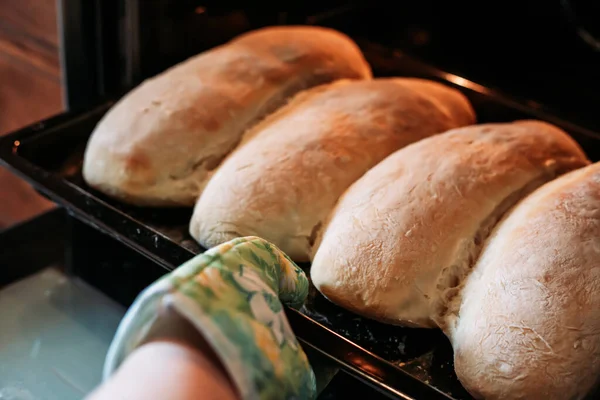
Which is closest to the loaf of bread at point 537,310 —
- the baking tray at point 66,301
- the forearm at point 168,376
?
the baking tray at point 66,301

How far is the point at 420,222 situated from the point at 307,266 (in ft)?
0.55

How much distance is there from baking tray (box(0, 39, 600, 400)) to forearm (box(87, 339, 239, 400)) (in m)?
0.24

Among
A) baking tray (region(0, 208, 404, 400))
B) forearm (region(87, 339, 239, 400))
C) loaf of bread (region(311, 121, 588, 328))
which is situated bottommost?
baking tray (region(0, 208, 404, 400))

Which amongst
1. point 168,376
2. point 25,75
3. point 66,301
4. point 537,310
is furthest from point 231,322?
point 25,75

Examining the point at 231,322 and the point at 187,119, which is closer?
the point at 231,322

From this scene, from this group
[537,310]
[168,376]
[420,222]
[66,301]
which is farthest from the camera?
[66,301]

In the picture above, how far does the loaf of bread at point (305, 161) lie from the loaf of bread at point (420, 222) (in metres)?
0.03

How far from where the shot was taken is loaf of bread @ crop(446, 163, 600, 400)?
0.64 m

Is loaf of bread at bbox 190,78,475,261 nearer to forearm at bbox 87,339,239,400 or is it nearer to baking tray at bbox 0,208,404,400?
baking tray at bbox 0,208,404,400

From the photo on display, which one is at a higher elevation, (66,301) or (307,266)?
(307,266)

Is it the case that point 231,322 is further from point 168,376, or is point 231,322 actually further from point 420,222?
point 420,222

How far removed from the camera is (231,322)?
1.58 ft

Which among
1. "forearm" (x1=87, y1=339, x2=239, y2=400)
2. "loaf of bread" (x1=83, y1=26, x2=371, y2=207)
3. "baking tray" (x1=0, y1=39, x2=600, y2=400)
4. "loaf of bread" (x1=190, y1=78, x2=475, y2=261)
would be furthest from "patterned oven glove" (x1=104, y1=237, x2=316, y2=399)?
"loaf of bread" (x1=83, y1=26, x2=371, y2=207)

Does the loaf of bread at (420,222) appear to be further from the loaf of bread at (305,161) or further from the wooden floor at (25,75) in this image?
the wooden floor at (25,75)
